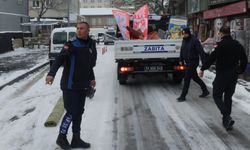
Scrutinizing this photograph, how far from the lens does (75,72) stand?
5496 millimetres

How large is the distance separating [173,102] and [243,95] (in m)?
2.14

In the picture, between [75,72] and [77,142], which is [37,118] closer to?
[77,142]

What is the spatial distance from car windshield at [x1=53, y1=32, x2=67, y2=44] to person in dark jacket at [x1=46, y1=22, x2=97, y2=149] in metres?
14.1

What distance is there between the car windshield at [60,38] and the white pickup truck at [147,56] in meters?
8.67

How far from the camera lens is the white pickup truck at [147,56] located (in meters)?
11.2

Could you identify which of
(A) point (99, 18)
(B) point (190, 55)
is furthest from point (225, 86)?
(A) point (99, 18)

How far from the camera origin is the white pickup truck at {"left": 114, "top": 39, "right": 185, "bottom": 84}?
11219 mm

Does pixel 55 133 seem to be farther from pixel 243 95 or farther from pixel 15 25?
pixel 15 25

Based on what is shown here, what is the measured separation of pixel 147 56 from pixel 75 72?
5981 millimetres

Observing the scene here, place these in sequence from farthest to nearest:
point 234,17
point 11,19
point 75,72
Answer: point 11,19
point 234,17
point 75,72

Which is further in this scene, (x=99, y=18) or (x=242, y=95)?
(x=99, y=18)

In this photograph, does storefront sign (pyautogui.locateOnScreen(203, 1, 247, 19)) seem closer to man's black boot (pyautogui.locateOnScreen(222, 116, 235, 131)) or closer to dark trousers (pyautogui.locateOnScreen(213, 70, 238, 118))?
dark trousers (pyautogui.locateOnScreen(213, 70, 238, 118))

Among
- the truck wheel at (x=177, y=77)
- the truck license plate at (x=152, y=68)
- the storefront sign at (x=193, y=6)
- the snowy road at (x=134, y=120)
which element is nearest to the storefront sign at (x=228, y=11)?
the storefront sign at (x=193, y=6)

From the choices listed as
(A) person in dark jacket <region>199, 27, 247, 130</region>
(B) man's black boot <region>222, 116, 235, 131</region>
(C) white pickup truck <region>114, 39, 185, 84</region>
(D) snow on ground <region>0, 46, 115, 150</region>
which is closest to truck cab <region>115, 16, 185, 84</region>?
(C) white pickup truck <region>114, 39, 185, 84</region>
